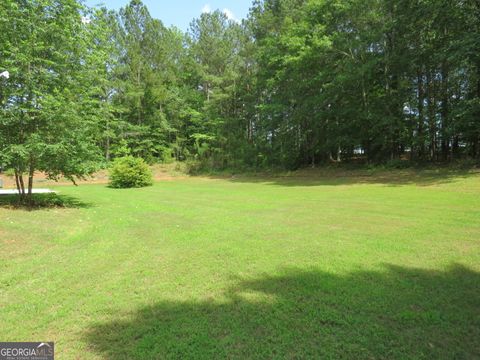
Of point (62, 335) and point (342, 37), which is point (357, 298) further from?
point (342, 37)

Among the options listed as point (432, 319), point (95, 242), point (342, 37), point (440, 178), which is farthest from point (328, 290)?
point (342, 37)

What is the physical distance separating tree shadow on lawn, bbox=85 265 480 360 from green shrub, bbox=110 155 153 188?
767 inches

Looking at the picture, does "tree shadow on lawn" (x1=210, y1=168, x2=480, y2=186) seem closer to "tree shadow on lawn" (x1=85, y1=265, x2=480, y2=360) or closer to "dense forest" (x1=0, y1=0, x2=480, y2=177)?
"dense forest" (x1=0, y1=0, x2=480, y2=177)

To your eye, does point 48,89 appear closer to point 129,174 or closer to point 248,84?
point 129,174

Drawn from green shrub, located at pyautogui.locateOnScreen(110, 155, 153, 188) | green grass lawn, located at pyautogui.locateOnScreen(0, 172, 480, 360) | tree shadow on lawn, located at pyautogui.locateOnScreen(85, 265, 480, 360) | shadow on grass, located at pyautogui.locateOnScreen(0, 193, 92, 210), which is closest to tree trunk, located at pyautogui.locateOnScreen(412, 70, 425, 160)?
green grass lawn, located at pyautogui.locateOnScreen(0, 172, 480, 360)

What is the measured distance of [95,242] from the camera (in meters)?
6.15

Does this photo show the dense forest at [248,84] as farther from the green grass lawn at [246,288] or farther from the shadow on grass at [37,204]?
the green grass lawn at [246,288]

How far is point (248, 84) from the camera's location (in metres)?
35.1

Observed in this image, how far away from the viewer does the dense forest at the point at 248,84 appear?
9.62m

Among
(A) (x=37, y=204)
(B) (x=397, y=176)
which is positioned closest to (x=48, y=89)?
(A) (x=37, y=204)

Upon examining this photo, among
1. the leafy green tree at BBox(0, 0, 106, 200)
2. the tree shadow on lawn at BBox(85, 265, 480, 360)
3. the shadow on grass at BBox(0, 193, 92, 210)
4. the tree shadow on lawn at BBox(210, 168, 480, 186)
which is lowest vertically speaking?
the tree shadow on lawn at BBox(85, 265, 480, 360)

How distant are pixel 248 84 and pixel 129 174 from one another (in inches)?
752

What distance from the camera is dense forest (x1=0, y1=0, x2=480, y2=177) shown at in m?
9.62

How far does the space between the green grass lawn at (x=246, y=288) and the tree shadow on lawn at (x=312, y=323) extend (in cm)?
1
